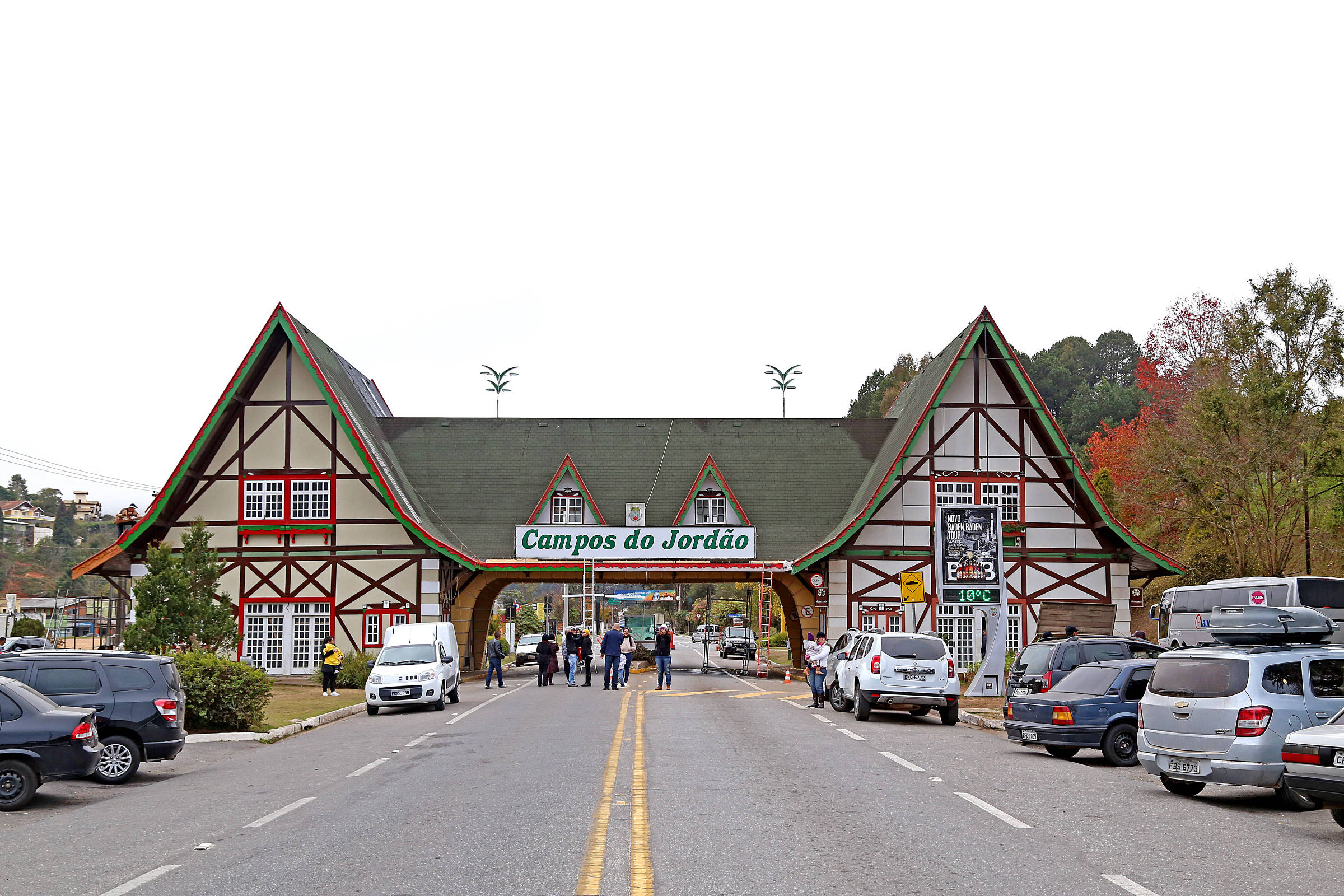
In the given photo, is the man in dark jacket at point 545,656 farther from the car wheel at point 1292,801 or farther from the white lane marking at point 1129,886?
the white lane marking at point 1129,886

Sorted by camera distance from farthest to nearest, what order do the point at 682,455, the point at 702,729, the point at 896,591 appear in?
the point at 682,455
the point at 896,591
the point at 702,729

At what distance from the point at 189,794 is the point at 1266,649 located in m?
13.1

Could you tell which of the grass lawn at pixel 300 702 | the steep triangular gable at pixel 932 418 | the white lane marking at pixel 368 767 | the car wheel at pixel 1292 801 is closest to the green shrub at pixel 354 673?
the grass lawn at pixel 300 702

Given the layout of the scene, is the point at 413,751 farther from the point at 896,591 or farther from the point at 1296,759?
the point at 896,591

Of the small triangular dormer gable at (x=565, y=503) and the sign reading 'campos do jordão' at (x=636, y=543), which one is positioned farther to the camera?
the small triangular dormer gable at (x=565, y=503)

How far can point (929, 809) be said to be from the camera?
12.6 m

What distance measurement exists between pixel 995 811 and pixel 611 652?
70.7ft

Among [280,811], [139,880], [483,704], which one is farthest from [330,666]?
[139,880]

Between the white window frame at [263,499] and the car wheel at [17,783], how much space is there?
2711cm

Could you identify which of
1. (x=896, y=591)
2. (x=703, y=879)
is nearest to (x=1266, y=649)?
(x=703, y=879)

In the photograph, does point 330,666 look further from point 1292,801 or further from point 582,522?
point 1292,801

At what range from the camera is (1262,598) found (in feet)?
91.0

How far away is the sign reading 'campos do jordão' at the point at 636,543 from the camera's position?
4294cm

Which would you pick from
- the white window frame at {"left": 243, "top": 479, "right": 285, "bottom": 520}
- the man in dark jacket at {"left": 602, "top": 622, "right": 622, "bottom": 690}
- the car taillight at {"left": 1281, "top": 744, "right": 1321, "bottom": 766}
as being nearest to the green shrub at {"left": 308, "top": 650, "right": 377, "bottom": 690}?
the man in dark jacket at {"left": 602, "top": 622, "right": 622, "bottom": 690}
